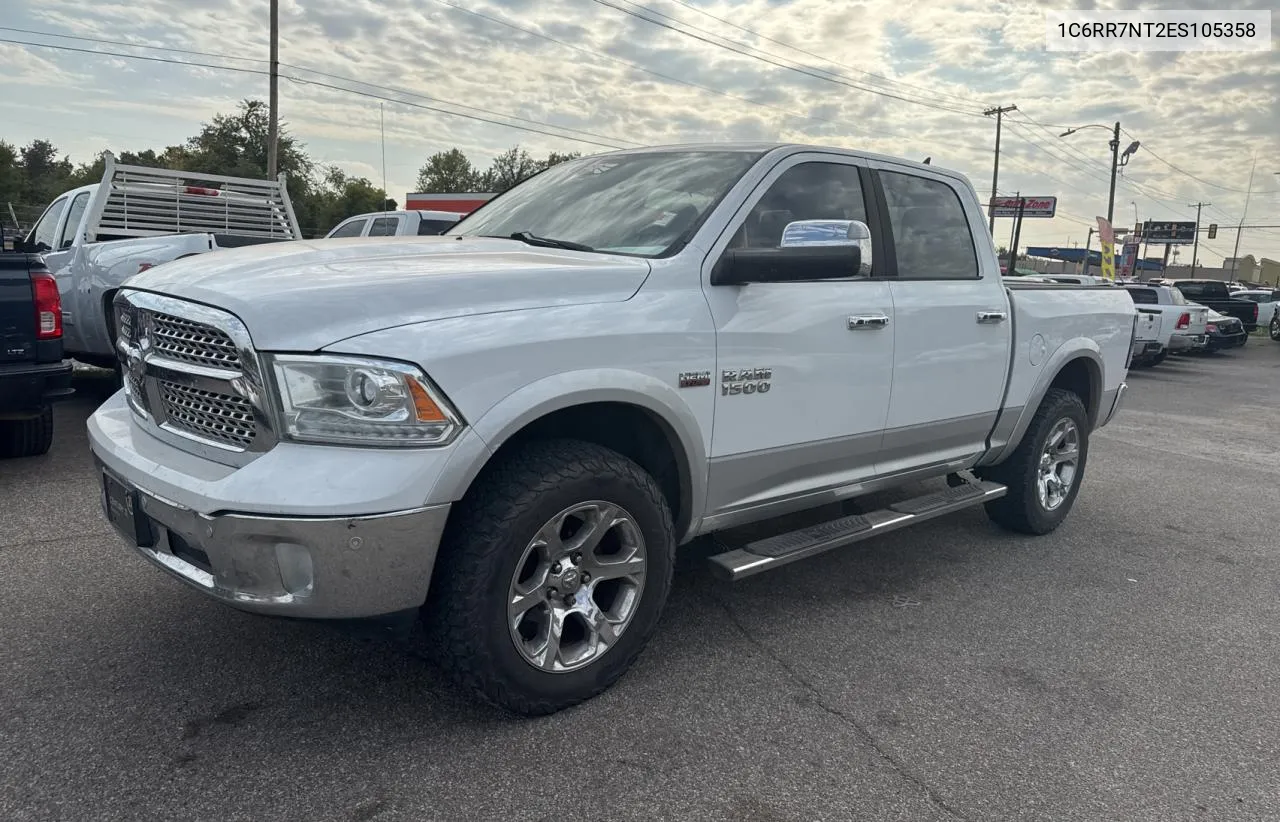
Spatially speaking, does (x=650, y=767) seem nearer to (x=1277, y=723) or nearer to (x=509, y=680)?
(x=509, y=680)

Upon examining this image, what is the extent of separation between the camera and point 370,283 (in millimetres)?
2525

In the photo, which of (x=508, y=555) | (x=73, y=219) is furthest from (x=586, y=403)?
(x=73, y=219)

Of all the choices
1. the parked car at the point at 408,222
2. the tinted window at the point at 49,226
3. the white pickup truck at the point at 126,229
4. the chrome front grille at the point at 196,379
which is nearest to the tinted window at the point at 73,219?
the white pickup truck at the point at 126,229

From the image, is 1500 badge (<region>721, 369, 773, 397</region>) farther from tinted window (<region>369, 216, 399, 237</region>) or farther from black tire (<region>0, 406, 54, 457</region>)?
tinted window (<region>369, 216, 399, 237</region>)

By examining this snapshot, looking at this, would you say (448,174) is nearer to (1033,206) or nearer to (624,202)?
(1033,206)

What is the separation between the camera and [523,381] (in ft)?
8.51

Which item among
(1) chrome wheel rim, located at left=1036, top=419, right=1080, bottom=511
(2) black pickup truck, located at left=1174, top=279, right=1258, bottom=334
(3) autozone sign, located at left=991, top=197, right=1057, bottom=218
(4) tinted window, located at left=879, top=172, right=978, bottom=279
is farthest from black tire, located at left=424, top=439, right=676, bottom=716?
(3) autozone sign, located at left=991, top=197, right=1057, bottom=218

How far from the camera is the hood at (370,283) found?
2400 mm

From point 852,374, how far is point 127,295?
264cm

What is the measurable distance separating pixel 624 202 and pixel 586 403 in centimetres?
115

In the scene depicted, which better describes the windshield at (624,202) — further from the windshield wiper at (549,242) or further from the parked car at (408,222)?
the parked car at (408,222)

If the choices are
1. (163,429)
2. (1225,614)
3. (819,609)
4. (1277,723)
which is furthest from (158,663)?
(1225,614)

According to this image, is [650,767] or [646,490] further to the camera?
[646,490]

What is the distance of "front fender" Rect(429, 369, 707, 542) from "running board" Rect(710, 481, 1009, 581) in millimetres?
243
